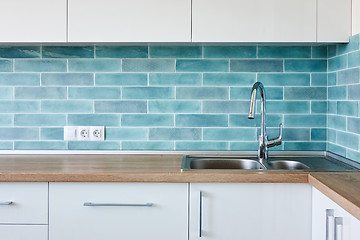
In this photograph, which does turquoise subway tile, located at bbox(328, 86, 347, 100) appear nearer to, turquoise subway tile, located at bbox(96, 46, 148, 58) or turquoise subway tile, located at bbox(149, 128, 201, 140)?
turquoise subway tile, located at bbox(149, 128, 201, 140)

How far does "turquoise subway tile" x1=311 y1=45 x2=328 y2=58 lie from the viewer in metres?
2.36

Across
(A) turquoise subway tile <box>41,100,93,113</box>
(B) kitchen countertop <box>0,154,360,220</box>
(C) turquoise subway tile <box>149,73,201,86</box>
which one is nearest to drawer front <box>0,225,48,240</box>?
(B) kitchen countertop <box>0,154,360,220</box>

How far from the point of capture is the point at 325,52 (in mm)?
2361

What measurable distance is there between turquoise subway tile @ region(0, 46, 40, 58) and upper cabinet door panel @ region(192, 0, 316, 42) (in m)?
0.98

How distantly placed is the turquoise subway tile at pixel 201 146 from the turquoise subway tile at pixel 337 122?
0.61 metres

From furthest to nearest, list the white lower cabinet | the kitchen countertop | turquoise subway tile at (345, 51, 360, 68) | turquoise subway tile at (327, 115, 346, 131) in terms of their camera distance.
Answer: turquoise subway tile at (327, 115, 346, 131)
turquoise subway tile at (345, 51, 360, 68)
the kitchen countertop
the white lower cabinet

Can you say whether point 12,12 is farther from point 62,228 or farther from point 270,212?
point 270,212

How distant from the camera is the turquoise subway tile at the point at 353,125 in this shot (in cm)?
198

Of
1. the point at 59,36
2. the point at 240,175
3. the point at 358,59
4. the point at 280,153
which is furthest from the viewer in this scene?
the point at 280,153

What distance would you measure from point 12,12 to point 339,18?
1650 millimetres

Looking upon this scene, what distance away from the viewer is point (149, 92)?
239 cm

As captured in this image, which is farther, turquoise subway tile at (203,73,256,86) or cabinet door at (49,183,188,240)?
turquoise subway tile at (203,73,256,86)


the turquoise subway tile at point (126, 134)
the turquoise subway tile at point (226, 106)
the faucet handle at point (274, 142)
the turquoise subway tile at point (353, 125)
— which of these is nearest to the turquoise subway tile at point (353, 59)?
the turquoise subway tile at point (353, 125)

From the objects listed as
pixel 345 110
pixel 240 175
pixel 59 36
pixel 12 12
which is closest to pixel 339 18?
pixel 345 110
